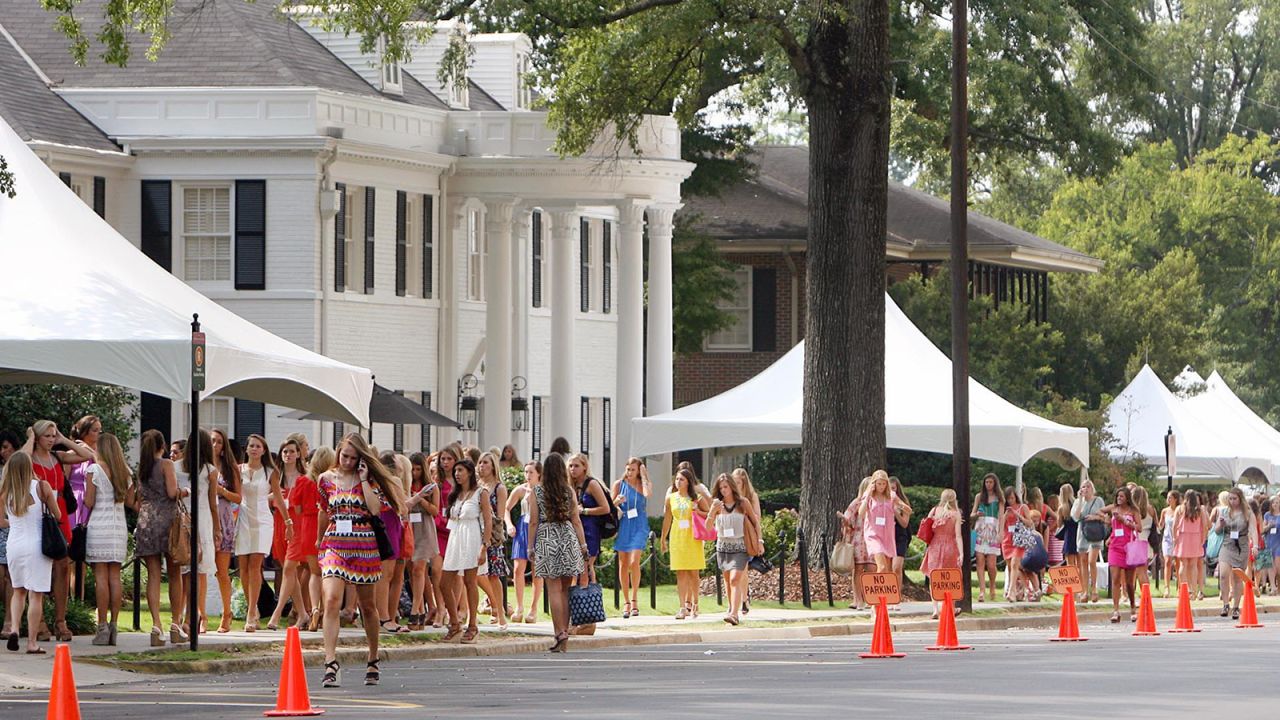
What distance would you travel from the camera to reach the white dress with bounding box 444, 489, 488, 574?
21859 millimetres

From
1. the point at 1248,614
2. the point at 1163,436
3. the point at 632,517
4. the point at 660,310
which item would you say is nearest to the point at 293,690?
the point at 632,517

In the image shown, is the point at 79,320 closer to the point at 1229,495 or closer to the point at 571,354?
the point at 1229,495

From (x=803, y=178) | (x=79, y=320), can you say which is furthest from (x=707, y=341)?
(x=79, y=320)

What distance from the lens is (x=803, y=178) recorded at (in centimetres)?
5884

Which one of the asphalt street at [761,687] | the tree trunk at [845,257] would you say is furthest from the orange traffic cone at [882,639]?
the tree trunk at [845,257]

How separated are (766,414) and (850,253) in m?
4.41

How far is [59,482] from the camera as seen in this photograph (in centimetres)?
1977

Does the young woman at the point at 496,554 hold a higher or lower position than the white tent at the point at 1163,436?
lower

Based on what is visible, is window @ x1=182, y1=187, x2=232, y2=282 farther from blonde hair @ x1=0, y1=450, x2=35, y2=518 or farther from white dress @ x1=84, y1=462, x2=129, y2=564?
blonde hair @ x1=0, y1=450, x2=35, y2=518

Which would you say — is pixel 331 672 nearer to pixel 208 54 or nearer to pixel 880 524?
pixel 880 524

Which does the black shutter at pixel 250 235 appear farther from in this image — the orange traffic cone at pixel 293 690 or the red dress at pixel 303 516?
the orange traffic cone at pixel 293 690

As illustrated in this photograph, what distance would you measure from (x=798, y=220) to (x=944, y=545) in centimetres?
2646

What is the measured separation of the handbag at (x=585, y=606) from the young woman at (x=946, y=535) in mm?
7893

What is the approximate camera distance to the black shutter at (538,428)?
1735 inches
